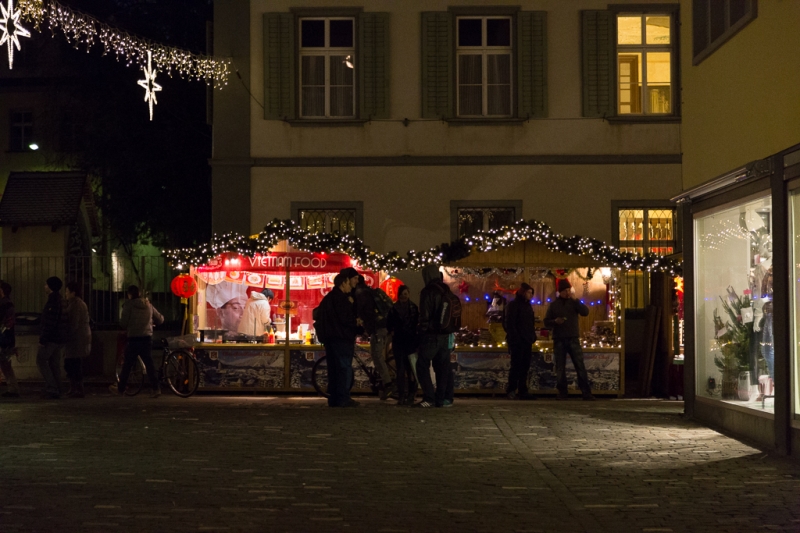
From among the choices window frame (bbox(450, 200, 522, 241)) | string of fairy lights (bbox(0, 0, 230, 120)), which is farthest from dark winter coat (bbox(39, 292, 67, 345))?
window frame (bbox(450, 200, 522, 241))

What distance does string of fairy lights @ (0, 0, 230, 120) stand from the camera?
13414 mm

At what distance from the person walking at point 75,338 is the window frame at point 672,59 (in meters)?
10.7

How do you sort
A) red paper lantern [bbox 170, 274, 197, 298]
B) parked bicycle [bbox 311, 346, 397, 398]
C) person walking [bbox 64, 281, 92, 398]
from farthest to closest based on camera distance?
red paper lantern [bbox 170, 274, 197, 298]
parked bicycle [bbox 311, 346, 397, 398]
person walking [bbox 64, 281, 92, 398]

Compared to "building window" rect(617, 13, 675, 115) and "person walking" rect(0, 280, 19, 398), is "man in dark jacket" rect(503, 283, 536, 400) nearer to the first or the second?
"building window" rect(617, 13, 675, 115)

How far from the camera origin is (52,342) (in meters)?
17.4

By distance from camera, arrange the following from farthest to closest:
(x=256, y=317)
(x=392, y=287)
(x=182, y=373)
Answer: (x=256, y=317)
(x=392, y=287)
(x=182, y=373)

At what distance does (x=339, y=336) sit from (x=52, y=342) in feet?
16.1

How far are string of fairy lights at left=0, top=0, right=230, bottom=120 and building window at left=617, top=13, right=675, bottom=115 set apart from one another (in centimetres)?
781

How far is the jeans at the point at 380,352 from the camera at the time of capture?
56.2 ft

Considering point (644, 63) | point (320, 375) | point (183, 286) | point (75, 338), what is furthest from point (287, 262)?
point (644, 63)

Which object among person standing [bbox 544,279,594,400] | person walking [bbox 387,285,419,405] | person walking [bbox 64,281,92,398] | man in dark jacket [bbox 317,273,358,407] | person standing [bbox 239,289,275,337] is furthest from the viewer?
person standing [bbox 239,289,275,337]

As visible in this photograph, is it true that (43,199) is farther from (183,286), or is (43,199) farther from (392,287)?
(392,287)

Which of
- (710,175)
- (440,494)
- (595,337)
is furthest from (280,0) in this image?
(440,494)

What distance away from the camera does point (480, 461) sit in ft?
34.4
